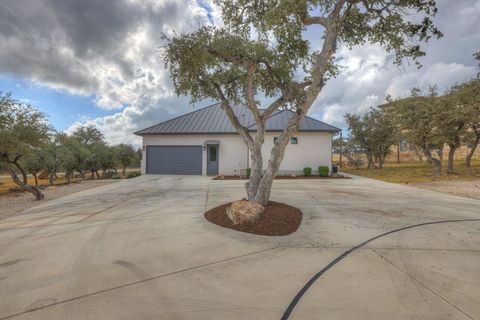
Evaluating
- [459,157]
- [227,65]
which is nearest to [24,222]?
[227,65]

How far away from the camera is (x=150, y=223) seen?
244 inches

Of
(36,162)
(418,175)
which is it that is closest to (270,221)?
(36,162)

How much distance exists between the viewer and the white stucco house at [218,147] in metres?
19.5

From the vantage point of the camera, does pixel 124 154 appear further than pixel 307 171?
Yes

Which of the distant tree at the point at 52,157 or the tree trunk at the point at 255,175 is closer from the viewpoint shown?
the tree trunk at the point at 255,175

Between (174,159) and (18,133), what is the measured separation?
1022 centimetres

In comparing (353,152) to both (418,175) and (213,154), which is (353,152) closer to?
(418,175)

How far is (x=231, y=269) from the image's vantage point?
367 centimetres

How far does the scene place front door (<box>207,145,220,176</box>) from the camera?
2009 cm

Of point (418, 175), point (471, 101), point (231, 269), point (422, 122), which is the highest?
point (471, 101)

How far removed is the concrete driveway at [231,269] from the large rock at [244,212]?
1.54ft

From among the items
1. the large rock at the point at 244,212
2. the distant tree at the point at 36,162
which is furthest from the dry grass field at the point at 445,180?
the distant tree at the point at 36,162

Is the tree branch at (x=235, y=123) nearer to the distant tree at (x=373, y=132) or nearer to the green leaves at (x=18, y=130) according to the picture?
the green leaves at (x=18, y=130)

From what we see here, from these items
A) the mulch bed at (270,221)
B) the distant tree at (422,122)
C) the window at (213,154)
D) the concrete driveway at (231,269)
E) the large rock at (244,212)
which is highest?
the distant tree at (422,122)
